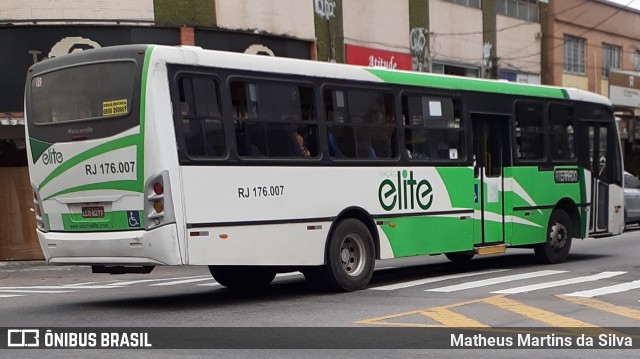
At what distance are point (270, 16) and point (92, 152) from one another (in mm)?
15557

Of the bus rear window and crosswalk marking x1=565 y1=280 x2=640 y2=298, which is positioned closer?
the bus rear window

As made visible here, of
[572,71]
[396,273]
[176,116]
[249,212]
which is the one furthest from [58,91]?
[572,71]

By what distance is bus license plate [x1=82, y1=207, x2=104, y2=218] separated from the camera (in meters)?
11.5

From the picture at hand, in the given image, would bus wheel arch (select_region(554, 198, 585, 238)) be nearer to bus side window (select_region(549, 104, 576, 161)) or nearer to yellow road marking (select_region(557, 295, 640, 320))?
bus side window (select_region(549, 104, 576, 161))

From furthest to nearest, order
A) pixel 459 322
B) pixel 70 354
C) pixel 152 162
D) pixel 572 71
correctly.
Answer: pixel 572 71, pixel 152 162, pixel 459 322, pixel 70 354

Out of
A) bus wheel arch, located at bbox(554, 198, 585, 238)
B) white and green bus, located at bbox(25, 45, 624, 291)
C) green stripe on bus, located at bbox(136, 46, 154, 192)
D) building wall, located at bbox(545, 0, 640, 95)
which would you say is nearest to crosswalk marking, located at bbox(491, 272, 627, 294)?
white and green bus, located at bbox(25, 45, 624, 291)

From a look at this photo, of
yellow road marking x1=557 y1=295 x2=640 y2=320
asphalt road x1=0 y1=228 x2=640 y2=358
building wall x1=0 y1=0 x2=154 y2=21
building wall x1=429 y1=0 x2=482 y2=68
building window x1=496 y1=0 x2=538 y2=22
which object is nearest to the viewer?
asphalt road x1=0 y1=228 x2=640 y2=358

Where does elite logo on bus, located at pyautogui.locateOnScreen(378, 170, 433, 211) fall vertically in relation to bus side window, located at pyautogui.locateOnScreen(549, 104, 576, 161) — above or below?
below

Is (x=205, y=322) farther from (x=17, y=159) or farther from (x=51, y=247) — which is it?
(x=17, y=159)

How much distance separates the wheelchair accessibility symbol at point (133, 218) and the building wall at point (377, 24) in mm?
18805

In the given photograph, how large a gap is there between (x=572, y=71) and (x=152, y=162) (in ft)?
111

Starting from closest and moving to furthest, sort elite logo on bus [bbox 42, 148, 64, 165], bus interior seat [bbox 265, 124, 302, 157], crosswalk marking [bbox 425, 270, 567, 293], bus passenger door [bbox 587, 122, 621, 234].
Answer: elite logo on bus [bbox 42, 148, 64, 165]
bus interior seat [bbox 265, 124, 302, 157]
crosswalk marking [bbox 425, 270, 567, 293]
bus passenger door [bbox 587, 122, 621, 234]

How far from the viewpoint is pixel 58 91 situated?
1199cm

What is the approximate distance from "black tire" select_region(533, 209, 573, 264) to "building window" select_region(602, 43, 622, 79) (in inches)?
1119
